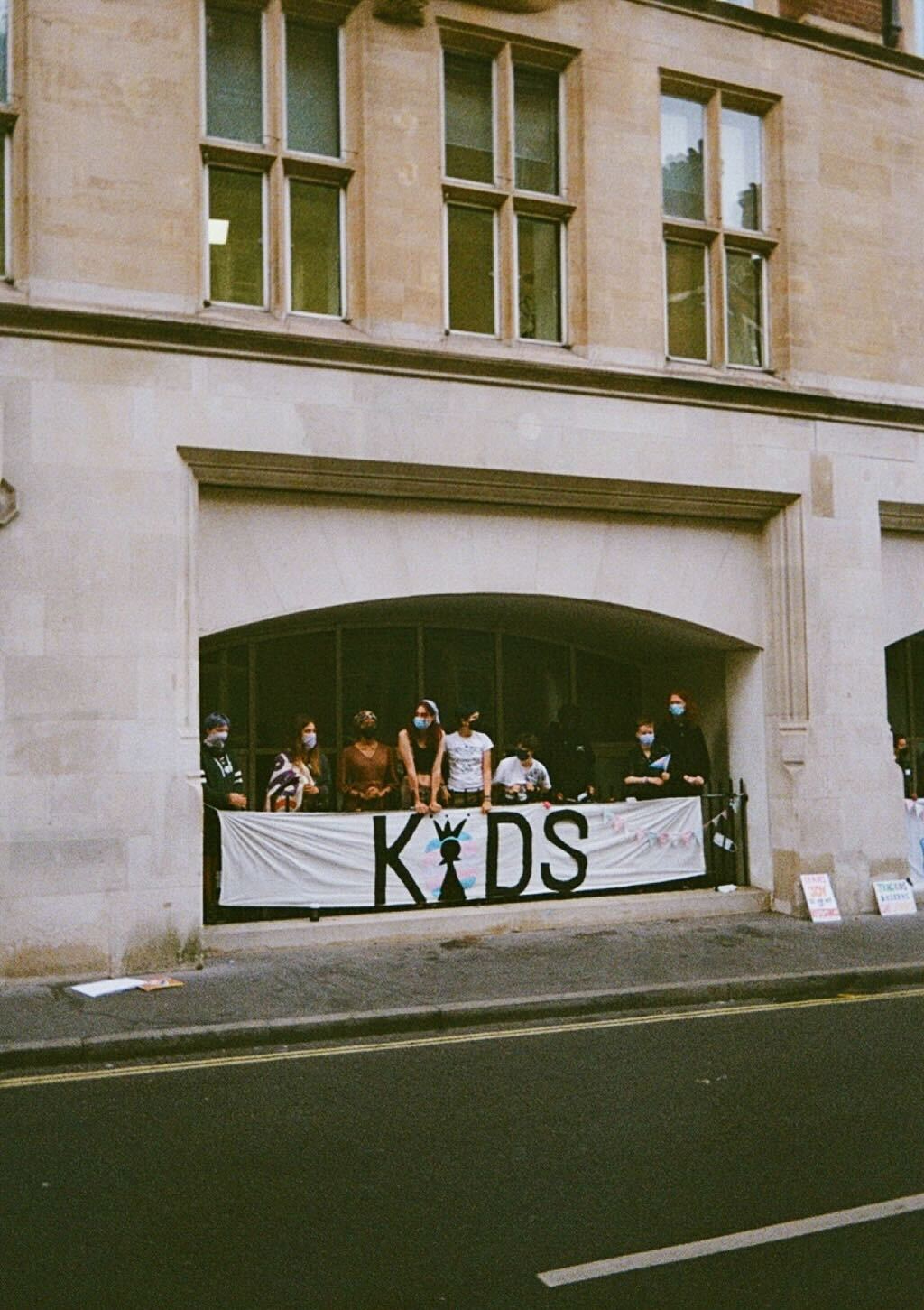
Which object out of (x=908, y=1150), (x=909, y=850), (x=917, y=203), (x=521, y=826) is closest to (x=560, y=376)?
(x=521, y=826)

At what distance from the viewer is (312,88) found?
12.0m

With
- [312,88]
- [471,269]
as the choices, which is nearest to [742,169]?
[471,269]

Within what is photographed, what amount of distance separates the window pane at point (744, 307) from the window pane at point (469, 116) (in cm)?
302

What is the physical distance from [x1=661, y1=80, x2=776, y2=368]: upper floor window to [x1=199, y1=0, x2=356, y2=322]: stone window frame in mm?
3708

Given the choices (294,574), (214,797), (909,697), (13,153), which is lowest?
(214,797)

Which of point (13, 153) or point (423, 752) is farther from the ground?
point (13, 153)

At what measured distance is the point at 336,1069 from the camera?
7707 millimetres

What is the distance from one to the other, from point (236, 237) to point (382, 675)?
199 inches

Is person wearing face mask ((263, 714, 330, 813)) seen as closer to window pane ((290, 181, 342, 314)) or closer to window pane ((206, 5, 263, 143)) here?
window pane ((290, 181, 342, 314))

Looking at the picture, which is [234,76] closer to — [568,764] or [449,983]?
[568,764]

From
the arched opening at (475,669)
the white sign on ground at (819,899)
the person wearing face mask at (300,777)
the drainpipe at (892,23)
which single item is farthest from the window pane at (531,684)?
the drainpipe at (892,23)

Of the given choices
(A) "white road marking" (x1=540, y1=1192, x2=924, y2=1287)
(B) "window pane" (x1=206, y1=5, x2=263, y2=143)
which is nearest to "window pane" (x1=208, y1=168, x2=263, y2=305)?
(B) "window pane" (x1=206, y1=5, x2=263, y2=143)

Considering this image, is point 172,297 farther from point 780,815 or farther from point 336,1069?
point 780,815

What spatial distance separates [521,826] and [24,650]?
5046 millimetres
